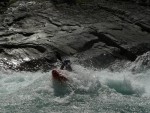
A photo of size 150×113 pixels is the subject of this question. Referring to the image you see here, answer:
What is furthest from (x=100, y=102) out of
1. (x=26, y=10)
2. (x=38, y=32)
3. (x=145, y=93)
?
(x=26, y=10)

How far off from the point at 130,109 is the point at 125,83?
272cm

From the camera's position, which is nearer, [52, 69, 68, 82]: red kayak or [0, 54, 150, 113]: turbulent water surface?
[0, 54, 150, 113]: turbulent water surface

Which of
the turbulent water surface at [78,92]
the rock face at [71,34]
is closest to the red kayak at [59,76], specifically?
the turbulent water surface at [78,92]

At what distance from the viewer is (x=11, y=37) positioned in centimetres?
2158

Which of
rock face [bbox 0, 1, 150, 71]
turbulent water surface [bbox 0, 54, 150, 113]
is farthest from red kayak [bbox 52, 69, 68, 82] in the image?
rock face [bbox 0, 1, 150, 71]

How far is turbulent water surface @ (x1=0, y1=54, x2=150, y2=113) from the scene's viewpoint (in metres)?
14.3

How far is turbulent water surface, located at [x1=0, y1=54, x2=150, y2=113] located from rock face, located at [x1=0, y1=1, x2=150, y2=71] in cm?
124

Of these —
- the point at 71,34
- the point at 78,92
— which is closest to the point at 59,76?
the point at 78,92

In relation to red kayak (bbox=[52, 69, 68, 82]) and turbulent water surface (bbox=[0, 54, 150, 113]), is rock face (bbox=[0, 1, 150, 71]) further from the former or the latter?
red kayak (bbox=[52, 69, 68, 82])

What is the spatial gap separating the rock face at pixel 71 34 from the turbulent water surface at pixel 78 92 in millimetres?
1236

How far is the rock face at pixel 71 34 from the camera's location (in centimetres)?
1970

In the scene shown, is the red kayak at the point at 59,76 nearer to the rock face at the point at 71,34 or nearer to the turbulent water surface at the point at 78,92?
the turbulent water surface at the point at 78,92

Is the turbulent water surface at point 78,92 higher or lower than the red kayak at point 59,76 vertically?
lower

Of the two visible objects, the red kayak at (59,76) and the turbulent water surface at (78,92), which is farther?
the red kayak at (59,76)
